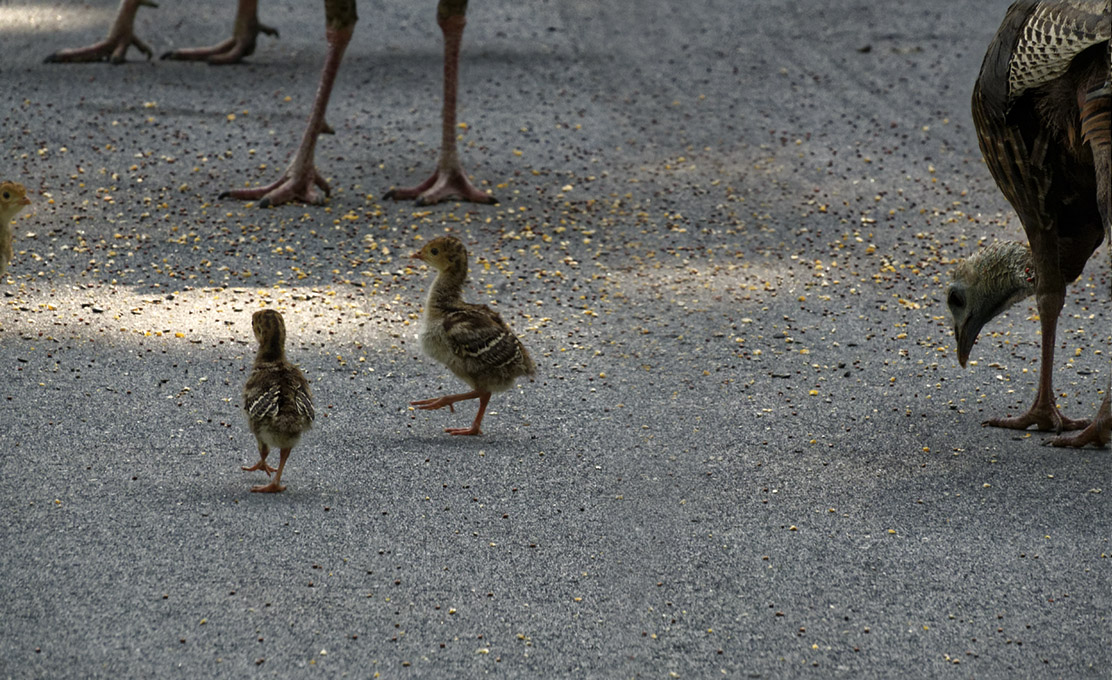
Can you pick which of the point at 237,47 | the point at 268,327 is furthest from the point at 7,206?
the point at 237,47

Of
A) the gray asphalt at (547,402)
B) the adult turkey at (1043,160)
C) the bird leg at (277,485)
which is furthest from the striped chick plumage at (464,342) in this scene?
the adult turkey at (1043,160)

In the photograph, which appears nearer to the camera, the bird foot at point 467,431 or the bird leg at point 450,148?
→ the bird foot at point 467,431

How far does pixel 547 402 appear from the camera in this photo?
5426 millimetres

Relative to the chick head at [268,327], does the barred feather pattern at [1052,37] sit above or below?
above

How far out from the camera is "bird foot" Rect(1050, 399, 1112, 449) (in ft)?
16.5

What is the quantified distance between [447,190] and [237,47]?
12.9 feet

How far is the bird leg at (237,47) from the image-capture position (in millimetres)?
10859

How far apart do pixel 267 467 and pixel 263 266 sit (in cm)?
253

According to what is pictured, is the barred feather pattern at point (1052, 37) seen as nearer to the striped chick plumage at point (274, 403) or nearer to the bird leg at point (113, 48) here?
the striped chick plumage at point (274, 403)

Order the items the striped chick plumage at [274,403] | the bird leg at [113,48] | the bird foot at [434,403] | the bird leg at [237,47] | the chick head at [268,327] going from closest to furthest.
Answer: the striped chick plumage at [274,403]
the chick head at [268,327]
the bird foot at [434,403]
the bird leg at [113,48]
the bird leg at [237,47]

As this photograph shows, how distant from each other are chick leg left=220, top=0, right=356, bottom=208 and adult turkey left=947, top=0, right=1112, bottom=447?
394cm

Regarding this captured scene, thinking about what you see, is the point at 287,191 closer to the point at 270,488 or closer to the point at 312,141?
the point at 312,141

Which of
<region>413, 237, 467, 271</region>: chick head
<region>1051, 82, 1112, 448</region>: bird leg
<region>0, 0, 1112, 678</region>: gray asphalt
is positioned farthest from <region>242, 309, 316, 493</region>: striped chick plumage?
<region>1051, 82, 1112, 448</region>: bird leg

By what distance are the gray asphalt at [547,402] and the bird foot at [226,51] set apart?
121mm
